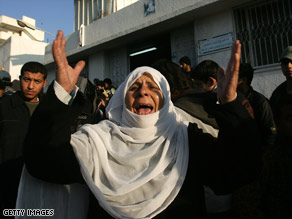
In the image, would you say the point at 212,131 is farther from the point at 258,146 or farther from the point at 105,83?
the point at 105,83

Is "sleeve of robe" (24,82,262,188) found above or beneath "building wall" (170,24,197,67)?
beneath

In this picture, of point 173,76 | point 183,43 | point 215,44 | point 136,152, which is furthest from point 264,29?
point 136,152

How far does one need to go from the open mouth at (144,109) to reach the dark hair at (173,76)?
0.71 metres

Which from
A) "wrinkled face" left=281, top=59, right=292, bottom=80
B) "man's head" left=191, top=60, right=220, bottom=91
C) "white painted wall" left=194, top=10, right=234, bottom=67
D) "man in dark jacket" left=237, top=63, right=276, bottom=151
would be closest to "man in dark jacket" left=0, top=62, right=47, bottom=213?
"man's head" left=191, top=60, right=220, bottom=91

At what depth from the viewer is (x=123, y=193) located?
1187 millimetres

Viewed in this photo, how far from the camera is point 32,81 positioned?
2512 mm

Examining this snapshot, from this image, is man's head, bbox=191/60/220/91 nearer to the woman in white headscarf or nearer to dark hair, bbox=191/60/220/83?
dark hair, bbox=191/60/220/83

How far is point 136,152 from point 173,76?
104 centimetres

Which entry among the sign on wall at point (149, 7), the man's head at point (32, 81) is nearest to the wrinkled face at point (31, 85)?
the man's head at point (32, 81)

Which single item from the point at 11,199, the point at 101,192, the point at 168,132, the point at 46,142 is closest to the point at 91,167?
the point at 101,192

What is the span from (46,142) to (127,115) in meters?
0.54

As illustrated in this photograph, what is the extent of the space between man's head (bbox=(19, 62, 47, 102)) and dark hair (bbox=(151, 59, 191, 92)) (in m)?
1.40

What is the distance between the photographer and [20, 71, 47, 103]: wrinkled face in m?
2.47

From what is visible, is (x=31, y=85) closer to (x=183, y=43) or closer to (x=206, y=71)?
(x=206, y=71)
